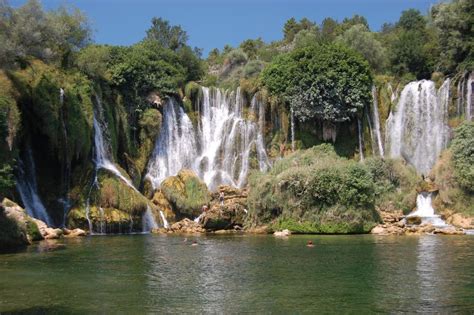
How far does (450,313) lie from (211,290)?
7.55 m

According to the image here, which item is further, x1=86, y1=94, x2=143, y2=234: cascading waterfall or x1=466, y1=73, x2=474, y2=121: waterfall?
x1=466, y1=73, x2=474, y2=121: waterfall

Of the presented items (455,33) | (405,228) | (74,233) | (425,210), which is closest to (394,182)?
(425,210)

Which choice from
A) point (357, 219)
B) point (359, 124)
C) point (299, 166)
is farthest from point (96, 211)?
point (359, 124)

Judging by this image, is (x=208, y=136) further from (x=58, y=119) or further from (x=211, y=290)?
(x=211, y=290)

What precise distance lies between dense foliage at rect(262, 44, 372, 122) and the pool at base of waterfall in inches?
890

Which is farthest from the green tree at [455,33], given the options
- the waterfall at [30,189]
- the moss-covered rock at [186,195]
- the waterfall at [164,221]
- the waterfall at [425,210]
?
the waterfall at [30,189]

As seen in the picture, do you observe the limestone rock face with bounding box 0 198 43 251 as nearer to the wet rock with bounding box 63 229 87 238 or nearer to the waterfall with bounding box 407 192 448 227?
the wet rock with bounding box 63 229 87 238

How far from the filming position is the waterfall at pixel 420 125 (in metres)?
52.9

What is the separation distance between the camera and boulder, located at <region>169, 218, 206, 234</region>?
43656 millimetres

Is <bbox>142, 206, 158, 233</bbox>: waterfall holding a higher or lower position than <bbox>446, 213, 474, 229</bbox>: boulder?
higher

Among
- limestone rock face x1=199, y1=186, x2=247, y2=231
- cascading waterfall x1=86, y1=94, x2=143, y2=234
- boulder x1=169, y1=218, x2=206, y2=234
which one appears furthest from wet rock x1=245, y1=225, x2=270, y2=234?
cascading waterfall x1=86, y1=94, x2=143, y2=234

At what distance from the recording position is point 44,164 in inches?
1702

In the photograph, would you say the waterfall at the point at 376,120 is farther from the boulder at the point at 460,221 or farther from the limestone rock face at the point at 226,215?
the limestone rock face at the point at 226,215

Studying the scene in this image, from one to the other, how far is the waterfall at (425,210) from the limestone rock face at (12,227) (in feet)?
88.6
